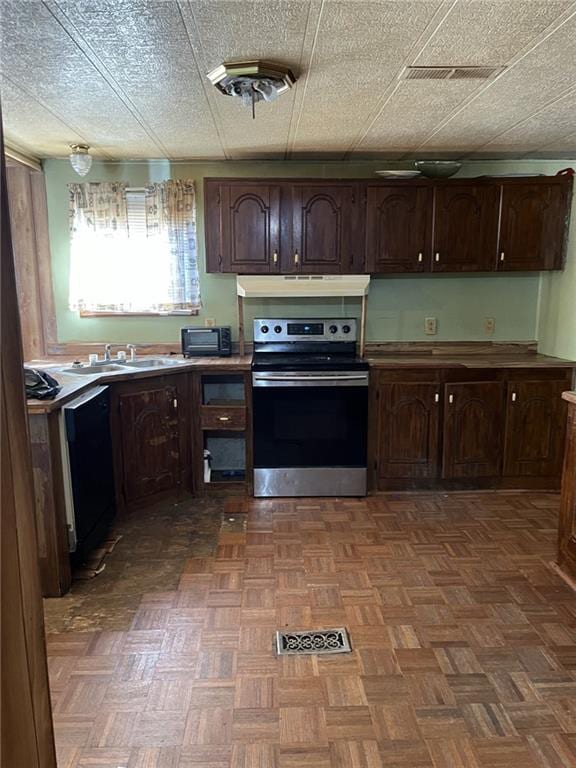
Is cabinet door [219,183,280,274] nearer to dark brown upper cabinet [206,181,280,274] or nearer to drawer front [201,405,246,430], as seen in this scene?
dark brown upper cabinet [206,181,280,274]

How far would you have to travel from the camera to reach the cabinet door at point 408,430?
139 inches

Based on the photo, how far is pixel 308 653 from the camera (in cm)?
206

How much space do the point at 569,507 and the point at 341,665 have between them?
137 cm

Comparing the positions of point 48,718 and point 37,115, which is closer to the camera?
point 48,718

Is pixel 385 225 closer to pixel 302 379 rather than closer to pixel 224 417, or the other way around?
pixel 302 379

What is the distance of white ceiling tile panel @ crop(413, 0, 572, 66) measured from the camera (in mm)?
1684

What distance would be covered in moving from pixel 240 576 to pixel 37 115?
256 cm

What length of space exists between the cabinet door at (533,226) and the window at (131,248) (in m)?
2.18


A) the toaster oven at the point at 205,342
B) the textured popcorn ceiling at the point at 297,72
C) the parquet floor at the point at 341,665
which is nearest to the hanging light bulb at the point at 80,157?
the textured popcorn ceiling at the point at 297,72

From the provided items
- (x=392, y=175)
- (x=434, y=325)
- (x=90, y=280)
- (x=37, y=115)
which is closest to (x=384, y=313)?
(x=434, y=325)

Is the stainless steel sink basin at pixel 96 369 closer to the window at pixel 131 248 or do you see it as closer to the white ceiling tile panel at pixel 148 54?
the window at pixel 131 248

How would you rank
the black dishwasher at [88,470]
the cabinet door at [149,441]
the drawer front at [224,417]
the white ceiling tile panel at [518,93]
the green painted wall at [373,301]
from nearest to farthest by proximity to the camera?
the white ceiling tile panel at [518,93] → the black dishwasher at [88,470] → the cabinet door at [149,441] → the drawer front at [224,417] → the green painted wall at [373,301]

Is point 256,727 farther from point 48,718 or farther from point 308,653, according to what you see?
point 48,718

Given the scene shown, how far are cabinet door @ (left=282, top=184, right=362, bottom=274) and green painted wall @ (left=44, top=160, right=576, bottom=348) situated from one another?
364 millimetres
